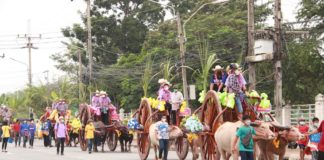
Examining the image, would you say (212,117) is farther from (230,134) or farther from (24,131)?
(24,131)

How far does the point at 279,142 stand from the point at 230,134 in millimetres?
1282

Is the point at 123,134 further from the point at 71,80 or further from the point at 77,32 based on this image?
the point at 71,80

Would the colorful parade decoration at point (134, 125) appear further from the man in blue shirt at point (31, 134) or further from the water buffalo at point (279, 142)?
the man in blue shirt at point (31, 134)

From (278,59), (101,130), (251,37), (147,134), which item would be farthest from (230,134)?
(101,130)

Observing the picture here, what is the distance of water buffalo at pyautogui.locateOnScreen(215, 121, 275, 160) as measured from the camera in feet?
53.8

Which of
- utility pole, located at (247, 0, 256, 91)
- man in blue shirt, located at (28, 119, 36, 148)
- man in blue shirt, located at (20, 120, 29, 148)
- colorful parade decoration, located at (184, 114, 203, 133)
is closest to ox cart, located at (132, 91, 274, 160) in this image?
colorful parade decoration, located at (184, 114, 203, 133)

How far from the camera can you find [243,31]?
46.0m

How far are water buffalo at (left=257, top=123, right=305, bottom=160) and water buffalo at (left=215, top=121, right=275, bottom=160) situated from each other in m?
0.54

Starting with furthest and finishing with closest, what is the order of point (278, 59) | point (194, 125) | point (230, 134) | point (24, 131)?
point (24, 131) → point (278, 59) → point (194, 125) → point (230, 134)

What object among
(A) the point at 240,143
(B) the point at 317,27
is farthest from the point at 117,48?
(A) the point at 240,143

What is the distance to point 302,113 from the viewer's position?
31.2 metres

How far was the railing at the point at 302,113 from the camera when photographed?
3033 centimetres

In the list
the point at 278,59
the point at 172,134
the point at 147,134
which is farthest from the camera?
the point at 147,134

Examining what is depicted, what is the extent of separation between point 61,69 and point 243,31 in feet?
114
